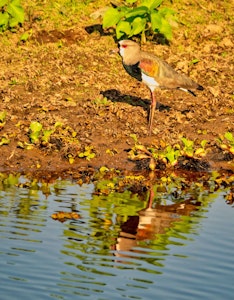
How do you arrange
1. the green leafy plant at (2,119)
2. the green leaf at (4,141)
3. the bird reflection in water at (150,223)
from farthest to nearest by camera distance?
the green leafy plant at (2,119)
the green leaf at (4,141)
the bird reflection in water at (150,223)

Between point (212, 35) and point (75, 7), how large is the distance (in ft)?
8.48

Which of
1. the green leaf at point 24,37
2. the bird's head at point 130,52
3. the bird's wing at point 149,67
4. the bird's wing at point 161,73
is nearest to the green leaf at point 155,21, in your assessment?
the bird's wing at point 161,73

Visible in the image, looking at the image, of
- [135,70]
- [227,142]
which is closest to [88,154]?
[135,70]

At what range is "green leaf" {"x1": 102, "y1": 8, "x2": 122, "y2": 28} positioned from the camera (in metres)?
15.9

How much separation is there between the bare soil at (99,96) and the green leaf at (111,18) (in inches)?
21.6

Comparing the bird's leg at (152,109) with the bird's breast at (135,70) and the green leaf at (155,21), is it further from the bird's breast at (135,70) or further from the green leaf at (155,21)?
the green leaf at (155,21)

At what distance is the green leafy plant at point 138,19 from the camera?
1553 cm

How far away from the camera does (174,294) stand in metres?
7.55

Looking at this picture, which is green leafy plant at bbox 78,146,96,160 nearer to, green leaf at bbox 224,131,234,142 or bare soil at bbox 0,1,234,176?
bare soil at bbox 0,1,234,176

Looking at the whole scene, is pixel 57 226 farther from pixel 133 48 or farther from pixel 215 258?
pixel 133 48

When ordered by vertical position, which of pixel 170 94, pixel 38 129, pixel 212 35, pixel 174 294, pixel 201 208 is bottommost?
pixel 174 294

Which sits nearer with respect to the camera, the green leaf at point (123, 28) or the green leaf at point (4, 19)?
the green leaf at point (123, 28)

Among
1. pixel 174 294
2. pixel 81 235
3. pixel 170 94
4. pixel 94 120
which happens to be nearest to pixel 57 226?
pixel 81 235

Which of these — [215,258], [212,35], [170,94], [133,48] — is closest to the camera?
[215,258]
